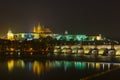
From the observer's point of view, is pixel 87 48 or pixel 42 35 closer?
pixel 87 48

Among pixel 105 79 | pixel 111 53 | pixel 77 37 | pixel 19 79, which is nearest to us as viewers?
pixel 105 79

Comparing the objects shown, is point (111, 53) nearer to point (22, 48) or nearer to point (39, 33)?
point (22, 48)

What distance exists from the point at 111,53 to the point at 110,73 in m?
34.5

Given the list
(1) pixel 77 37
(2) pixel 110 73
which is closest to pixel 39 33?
(1) pixel 77 37

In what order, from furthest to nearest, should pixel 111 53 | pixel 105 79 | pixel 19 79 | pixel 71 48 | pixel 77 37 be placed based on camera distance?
pixel 77 37, pixel 71 48, pixel 111 53, pixel 19 79, pixel 105 79

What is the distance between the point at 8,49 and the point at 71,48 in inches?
572

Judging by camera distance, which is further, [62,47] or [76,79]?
[62,47]

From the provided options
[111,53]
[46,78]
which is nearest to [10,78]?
[46,78]

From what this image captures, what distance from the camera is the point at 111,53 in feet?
222

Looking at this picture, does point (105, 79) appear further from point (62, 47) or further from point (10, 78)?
point (62, 47)

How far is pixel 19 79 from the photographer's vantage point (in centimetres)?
3172

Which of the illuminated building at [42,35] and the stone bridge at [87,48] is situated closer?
the stone bridge at [87,48]

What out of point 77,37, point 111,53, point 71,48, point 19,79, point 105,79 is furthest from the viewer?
point 77,37

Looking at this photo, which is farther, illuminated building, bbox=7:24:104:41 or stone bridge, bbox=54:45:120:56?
illuminated building, bbox=7:24:104:41
